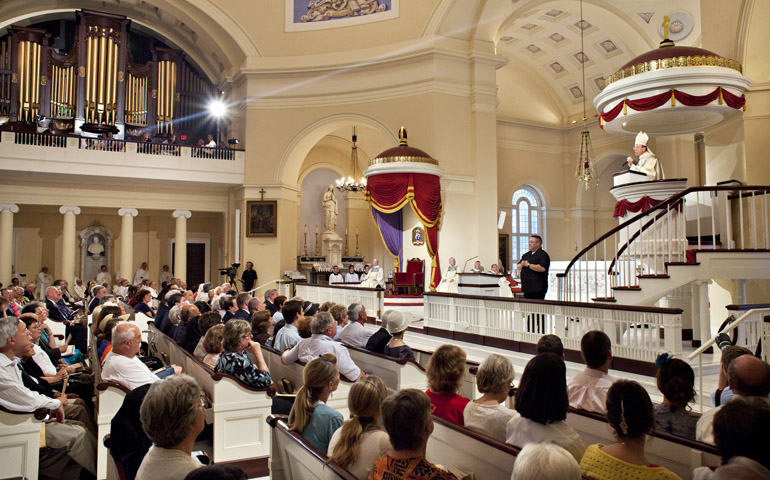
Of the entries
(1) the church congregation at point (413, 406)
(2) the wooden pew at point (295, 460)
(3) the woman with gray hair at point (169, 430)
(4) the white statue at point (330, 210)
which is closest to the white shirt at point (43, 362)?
(1) the church congregation at point (413, 406)

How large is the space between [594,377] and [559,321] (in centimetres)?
348

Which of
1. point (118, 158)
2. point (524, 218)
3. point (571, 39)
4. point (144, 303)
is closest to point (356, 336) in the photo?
point (144, 303)

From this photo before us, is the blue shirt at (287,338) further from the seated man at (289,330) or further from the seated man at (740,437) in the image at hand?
the seated man at (740,437)

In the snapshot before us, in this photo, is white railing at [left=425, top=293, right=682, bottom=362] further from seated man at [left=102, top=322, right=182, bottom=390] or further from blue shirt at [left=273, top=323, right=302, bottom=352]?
seated man at [left=102, top=322, right=182, bottom=390]

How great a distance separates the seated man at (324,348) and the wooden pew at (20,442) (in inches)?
71.1

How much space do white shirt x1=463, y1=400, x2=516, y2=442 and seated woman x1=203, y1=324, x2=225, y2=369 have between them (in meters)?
2.56

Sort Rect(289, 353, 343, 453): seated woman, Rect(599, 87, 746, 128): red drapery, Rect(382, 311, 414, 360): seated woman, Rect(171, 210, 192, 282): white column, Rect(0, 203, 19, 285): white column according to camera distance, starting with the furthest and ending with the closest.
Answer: Rect(171, 210, 192, 282): white column, Rect(0, 203, 19, 285): white column, Rect(599, 87, 746, 128): red drapery, Rect(382, 311, 414, 360): seated woman, Rect(289, 353, 343, 453): seated woman

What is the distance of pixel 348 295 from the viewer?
11.7m

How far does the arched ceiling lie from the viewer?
14891 mm

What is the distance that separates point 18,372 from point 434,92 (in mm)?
12270

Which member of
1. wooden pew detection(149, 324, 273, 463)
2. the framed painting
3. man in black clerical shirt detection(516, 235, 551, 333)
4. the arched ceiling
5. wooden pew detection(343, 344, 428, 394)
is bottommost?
wooden pew detection(149, 324, 273, 463)

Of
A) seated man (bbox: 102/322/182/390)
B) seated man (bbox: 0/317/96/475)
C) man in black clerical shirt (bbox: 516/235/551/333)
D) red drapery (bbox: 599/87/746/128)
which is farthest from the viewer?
man in black clerical shirt (bbox: 516/235/551/333)

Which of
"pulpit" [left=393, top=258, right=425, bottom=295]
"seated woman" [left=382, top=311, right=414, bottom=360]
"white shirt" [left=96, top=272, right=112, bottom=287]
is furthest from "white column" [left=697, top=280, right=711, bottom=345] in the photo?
"white shirt" [left=96, top=272, right=112, bottom=287]

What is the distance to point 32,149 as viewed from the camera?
583 inches
